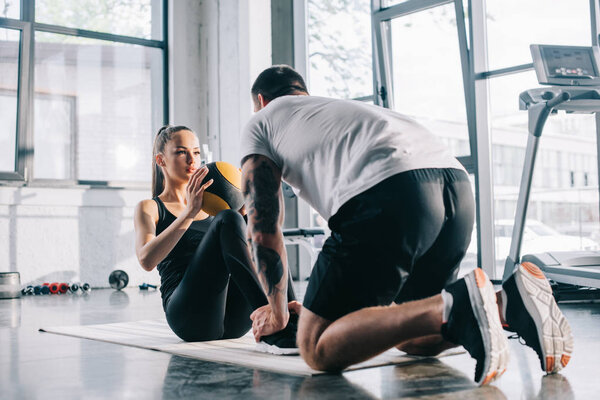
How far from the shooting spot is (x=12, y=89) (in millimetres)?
5422

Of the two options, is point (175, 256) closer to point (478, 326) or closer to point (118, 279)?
point (478, 326)

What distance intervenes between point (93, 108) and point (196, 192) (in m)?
3.91

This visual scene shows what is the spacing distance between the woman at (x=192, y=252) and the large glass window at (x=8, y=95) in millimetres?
3349

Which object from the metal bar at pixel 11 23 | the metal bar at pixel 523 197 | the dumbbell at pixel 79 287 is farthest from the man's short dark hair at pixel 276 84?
the metal bar at pixel 11 23

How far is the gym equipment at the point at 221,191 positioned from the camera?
2.24m

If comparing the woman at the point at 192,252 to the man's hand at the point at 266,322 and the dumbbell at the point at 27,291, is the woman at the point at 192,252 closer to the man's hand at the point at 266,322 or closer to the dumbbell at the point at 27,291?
the man's hand at the point at 266,322

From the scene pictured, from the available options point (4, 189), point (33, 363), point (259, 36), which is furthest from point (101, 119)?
point (33, 363)

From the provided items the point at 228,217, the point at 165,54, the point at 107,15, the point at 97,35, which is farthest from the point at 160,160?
Answer: the point at 165,54

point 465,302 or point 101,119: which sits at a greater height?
point 101,119

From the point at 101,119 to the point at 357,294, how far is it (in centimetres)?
471

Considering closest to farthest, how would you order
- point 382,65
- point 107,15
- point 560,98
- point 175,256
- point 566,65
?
point 175,256 < point 560,98 < point 566,65 < point 382,65 < point 107,15

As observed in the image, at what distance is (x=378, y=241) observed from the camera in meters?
1.55

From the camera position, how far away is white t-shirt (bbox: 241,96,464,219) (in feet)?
5.26

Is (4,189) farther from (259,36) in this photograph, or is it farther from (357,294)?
(357,294)
